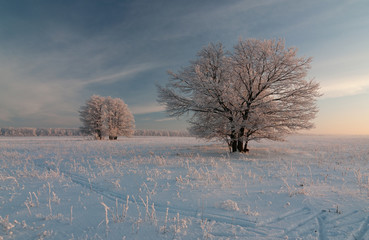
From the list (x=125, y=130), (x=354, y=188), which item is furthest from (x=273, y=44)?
(x=125, y=130)

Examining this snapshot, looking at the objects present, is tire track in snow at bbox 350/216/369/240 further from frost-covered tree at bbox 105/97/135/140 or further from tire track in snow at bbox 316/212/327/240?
frost-covered tree at bbox 105/97/135/140

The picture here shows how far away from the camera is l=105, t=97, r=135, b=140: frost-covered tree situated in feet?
133

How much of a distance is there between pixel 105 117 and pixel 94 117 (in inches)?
103

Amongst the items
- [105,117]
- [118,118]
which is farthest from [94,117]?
[118,118]

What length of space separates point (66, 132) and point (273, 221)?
466 feet

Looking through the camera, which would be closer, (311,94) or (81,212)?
(81,212)

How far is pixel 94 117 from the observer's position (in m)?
39.9

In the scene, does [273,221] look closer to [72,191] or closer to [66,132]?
[72,191]

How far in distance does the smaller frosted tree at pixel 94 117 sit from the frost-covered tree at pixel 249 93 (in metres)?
30.2

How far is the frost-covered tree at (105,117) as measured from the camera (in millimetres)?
39500

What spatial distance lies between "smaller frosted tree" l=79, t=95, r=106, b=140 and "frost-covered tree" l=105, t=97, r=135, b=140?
1.23 metres

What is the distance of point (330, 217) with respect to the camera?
380 cm

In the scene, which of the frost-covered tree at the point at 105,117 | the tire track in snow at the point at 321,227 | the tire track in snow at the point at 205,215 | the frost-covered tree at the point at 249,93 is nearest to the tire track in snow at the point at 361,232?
the tire track in snow at the point at 321,227

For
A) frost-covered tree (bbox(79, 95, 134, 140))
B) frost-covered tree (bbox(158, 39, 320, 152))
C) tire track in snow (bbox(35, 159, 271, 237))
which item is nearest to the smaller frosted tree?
frost-covered tree (bbox(79, 95, 134, 140))
